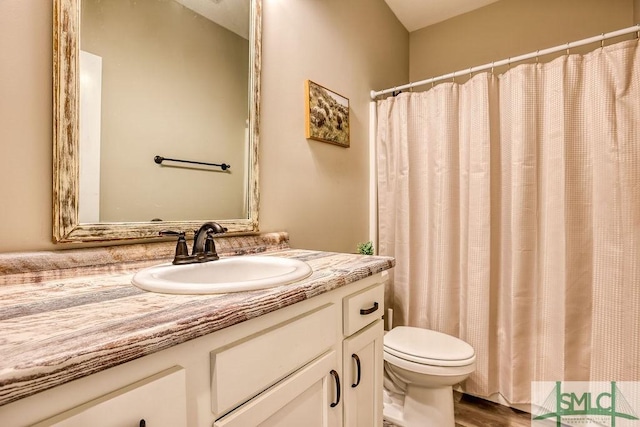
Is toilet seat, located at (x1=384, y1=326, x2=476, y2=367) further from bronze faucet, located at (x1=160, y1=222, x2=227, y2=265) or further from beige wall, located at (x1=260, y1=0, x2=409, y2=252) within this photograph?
bronze faucet, located at (x1=160, y1=222, x2=227, y2=265)

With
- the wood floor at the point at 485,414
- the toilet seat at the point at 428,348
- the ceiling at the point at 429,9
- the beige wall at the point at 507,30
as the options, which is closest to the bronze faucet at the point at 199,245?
the toilet seat at the point at 428,348

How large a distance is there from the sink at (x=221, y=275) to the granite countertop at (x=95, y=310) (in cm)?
2

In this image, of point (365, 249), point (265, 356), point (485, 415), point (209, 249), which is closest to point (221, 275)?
point (209, 249)

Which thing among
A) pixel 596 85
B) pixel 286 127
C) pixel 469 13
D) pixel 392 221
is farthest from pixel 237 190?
pixel 469 13

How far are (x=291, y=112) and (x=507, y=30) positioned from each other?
1869mm

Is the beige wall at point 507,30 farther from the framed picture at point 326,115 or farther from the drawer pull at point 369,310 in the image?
the drawer pull at point 369,310

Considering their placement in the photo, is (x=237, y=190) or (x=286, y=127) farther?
(x=286, y=127)

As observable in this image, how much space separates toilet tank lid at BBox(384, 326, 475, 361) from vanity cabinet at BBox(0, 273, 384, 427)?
0.40m

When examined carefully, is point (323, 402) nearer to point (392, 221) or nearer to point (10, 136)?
point (10, 136)

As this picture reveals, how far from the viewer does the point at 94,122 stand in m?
0.86

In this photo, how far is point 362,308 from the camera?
993 millimetres

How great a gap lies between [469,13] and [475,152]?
1.42 metres

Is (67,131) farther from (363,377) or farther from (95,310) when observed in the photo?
(363,377)

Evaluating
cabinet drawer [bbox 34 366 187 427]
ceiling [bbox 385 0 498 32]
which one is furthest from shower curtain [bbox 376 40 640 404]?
cabinet drawer [bbox 34 366 187 427]
